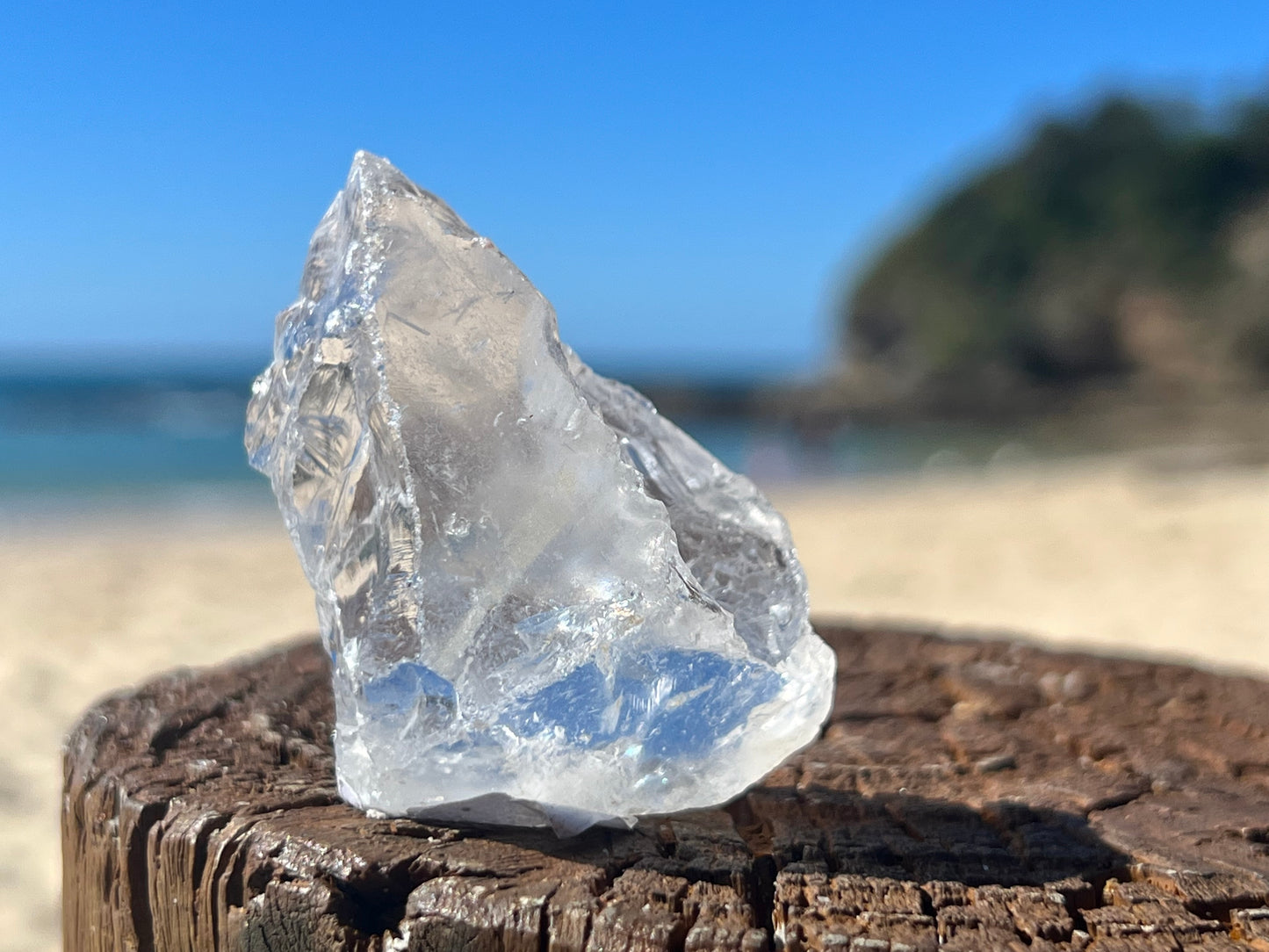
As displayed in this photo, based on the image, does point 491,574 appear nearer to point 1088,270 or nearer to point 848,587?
point 848,587

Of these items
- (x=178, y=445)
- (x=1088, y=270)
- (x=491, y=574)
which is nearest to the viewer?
(x=491, y=574)

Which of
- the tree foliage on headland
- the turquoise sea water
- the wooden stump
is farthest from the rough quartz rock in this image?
the tree foliage on headland

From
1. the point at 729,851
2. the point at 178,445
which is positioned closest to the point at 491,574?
the point at 729,851

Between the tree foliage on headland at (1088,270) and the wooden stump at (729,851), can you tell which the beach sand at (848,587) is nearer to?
the wooden stump at (729,851)

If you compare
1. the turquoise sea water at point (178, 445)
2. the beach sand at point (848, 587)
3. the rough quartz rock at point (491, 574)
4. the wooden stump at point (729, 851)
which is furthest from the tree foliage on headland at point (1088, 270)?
the rough quartz rock at point (491, 574)

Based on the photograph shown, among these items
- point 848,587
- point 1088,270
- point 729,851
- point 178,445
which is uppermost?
point 1088,270

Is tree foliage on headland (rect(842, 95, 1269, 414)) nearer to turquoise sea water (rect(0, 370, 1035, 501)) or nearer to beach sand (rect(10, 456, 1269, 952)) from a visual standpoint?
turquoise sea water (rect(0, 370, 1035, 501))

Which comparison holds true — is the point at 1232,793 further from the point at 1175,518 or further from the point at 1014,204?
the point at 1014,204
